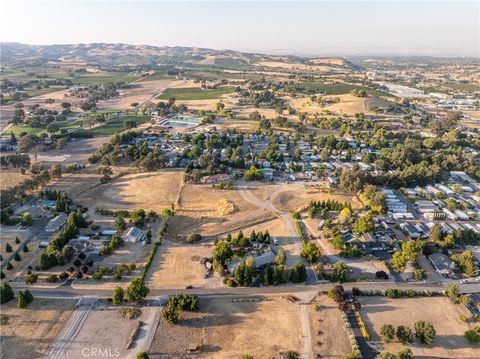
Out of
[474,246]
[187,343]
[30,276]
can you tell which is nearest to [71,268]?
[30,276]

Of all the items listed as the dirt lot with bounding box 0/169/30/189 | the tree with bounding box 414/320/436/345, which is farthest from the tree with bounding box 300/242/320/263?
the dirt lot with bounding box 0/169/30/189

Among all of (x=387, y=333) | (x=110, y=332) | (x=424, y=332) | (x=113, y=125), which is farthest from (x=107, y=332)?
(x=113, y=125)

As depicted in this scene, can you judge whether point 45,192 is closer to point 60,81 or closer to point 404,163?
point 404,163

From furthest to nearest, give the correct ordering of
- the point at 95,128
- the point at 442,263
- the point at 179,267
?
1. the point at 95,128
2. the point at 442,263
3. the point at 179,267

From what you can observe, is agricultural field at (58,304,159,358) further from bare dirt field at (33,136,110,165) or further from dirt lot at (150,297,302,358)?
bare dirt field at (33,136,110,165)

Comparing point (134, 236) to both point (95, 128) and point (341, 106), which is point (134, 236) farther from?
point (341, 106)

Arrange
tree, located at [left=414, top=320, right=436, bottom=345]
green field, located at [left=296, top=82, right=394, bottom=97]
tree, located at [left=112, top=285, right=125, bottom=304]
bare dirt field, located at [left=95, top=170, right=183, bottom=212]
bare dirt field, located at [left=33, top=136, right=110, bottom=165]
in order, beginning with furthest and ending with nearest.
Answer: green field, located at [left=296, top=82, right=394, bottom=97]
bare dirt field, located at [left=33, top=136, right=110, bottom=165]
bare dirt field, located at [left=95, top=170, right=183, bottom=212]
tree, located at [left=112, top=285, right=125, bottom=304]
tree, located at [left=414, top=320, right=436, bottom=345]
